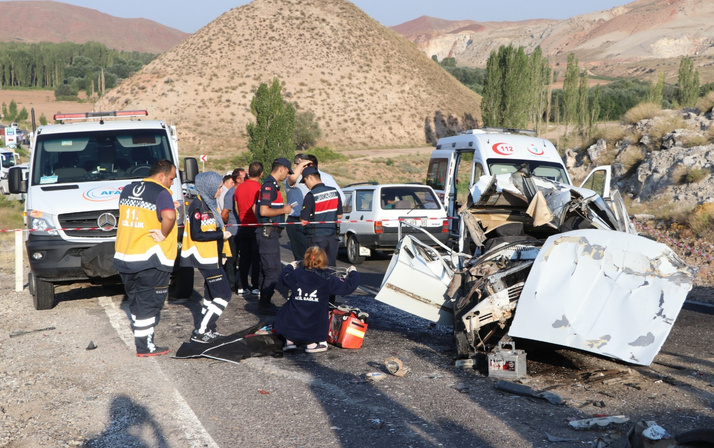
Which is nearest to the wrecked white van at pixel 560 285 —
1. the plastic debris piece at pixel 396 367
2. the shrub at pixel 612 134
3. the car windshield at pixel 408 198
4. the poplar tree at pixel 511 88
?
the plastic debris piece at pixel 396 367

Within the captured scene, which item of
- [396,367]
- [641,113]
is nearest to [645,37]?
[641,113]

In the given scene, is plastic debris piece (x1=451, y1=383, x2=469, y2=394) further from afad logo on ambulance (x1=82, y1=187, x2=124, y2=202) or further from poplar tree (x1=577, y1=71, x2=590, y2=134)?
poplar tree (x1=577, y1=71, x2=590, y2=134)

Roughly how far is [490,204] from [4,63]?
523ft

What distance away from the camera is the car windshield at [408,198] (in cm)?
1469

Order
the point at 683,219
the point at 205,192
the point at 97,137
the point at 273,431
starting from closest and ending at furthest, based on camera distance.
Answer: the point at 273,431 → the point at 205,192 → the point at 97,137 → the point at 683,219

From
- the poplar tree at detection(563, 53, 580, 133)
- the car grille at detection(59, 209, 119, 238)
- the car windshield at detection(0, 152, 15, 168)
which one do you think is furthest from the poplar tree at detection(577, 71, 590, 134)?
the car grille at detection(59, 209, 119, 238)

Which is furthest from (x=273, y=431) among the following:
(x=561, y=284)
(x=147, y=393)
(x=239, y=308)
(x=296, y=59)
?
(x=296, y=59)

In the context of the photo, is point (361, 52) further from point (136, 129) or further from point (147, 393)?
point (147, 393)

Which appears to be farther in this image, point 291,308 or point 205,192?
point 205,192

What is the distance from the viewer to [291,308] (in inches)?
281

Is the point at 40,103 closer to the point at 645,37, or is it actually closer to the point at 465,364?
the point at 465,364

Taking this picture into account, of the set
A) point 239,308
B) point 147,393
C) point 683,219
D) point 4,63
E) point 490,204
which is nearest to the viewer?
point 147,393

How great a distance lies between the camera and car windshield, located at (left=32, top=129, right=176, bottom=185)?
10.0m

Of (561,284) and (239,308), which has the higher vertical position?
(561,284)
